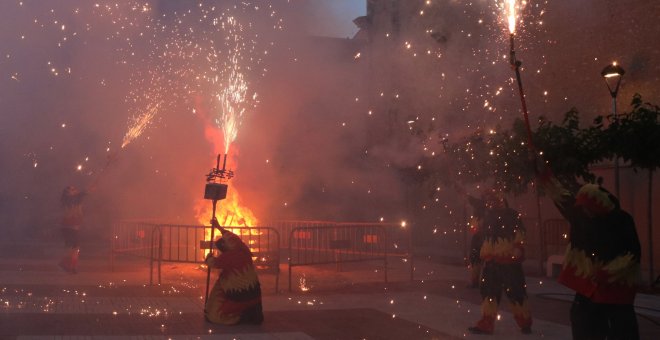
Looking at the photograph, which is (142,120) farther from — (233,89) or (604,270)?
(604,270)

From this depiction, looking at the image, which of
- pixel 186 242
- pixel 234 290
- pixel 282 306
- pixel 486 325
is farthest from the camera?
pixel 186 242

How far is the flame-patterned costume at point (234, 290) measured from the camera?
791 centimetres

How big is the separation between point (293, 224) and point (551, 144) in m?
5.90

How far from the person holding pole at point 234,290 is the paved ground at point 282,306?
6.6 inches

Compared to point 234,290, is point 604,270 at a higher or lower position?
higher

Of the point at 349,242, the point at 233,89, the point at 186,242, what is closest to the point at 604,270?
the point at 349,242

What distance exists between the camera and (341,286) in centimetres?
1148

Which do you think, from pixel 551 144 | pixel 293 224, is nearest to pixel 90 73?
pixel 293 224

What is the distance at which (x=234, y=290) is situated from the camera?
26.1 ft

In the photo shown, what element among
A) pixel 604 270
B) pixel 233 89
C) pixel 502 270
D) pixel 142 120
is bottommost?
pixel 502 270

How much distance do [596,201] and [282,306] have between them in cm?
506

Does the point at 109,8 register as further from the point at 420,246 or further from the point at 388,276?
the point at 420,246

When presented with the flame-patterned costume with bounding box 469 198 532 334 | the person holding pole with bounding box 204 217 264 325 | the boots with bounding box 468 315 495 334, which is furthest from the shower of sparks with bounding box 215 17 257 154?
the boots with bounding box 468 315 495 334

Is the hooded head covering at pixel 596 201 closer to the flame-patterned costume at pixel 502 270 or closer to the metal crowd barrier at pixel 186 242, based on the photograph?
the flame-patterned costume at pixel 502 270
